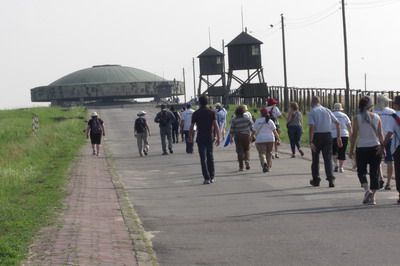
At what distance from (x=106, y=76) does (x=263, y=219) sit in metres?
124

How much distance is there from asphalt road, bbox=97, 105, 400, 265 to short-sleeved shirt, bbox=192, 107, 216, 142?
0.94 meters

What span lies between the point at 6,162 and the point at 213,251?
19283mm

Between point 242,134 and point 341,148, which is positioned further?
point 242,134

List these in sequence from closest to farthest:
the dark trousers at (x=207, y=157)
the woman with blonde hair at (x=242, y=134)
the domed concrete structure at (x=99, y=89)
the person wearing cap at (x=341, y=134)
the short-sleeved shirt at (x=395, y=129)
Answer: the short-sleeved shirt at (x=395, y=129), the dark trousers at (x=207, y=157), the person wearing cap at (x=341, y=134), the woman with blonde hair at (x=242, y=134), the domed concrete structure at (x=99, y=89)

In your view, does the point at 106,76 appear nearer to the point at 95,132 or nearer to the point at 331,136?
the point at 95,132

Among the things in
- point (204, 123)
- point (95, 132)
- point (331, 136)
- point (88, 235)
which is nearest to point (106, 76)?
point (95, 132)

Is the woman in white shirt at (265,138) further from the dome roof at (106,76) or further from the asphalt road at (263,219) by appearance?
the dome roof at (106,76)

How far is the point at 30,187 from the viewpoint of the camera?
17875mm

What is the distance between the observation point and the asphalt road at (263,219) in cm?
Answer: 912

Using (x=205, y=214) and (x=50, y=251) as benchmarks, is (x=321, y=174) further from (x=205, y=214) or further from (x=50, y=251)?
(x=50, y=251)

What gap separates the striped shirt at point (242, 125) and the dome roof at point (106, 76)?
109633 millimetres

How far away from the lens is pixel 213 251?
950cm

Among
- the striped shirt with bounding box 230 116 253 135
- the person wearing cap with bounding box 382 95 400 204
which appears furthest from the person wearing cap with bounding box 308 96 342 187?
the striped shirt with bounding box 230 116 253 135

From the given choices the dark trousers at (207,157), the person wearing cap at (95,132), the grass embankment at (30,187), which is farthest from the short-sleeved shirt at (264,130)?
the person wearing cap at (95,132)
